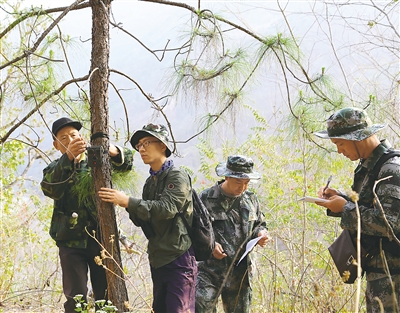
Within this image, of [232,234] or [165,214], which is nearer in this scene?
[165,214]

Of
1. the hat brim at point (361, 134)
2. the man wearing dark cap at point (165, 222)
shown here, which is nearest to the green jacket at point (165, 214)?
the man wearing dark cap at point (165, 222)

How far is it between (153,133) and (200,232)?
0.60 m

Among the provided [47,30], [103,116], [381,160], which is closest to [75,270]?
[103,116]

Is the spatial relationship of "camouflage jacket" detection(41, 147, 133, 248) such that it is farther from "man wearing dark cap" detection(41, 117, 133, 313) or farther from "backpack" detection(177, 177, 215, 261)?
"backpack" detection(177, 177, 215, 261)

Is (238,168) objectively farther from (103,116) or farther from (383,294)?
(383,294)

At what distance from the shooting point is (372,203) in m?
2.30

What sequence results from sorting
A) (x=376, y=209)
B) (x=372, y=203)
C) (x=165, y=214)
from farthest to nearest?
1. (x=165, y=214)
2. (x=372, y=203)
3. (x=376, y=209)

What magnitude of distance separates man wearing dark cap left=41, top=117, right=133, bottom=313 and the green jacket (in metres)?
0.39

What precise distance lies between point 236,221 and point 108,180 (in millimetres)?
905

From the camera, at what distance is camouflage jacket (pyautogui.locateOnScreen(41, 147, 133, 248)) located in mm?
2947

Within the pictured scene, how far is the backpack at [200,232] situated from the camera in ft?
9.06

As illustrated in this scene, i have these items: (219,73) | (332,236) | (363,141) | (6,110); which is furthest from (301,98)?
(6,110)

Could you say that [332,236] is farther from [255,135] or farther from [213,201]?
[213,201]

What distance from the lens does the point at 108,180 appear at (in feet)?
9.30
